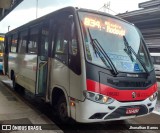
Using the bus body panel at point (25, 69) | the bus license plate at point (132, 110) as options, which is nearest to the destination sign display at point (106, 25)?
the bus license plate at point (132, 110)

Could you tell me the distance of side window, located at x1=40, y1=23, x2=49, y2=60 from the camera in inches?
299

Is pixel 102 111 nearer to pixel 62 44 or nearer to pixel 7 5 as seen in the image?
pixel 62 44

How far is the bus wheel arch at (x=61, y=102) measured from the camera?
635 centimetres

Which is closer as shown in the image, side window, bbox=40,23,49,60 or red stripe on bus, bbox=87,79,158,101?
red stripe on bus, bbox=87,79,158,101

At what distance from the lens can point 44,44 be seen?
7.82 m

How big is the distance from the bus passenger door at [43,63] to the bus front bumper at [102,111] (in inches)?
88.4

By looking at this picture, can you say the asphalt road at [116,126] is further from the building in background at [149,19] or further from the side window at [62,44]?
the building in background at [149,19]

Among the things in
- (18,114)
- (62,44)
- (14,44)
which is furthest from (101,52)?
(14,44)

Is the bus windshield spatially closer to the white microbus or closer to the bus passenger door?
the white microbus

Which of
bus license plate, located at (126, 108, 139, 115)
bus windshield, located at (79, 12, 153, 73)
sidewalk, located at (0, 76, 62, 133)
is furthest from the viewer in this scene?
sidewalk, located at (0, 76, 62, 133)

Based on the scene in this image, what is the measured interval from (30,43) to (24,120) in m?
3.22

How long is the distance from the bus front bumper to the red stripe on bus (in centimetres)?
11

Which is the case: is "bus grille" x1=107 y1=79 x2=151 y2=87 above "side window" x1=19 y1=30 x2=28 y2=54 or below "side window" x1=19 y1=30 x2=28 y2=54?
below

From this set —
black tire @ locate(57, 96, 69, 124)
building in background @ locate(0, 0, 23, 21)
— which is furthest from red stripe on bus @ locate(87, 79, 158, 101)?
building in background @ locate(0, 0, 23, 21)
